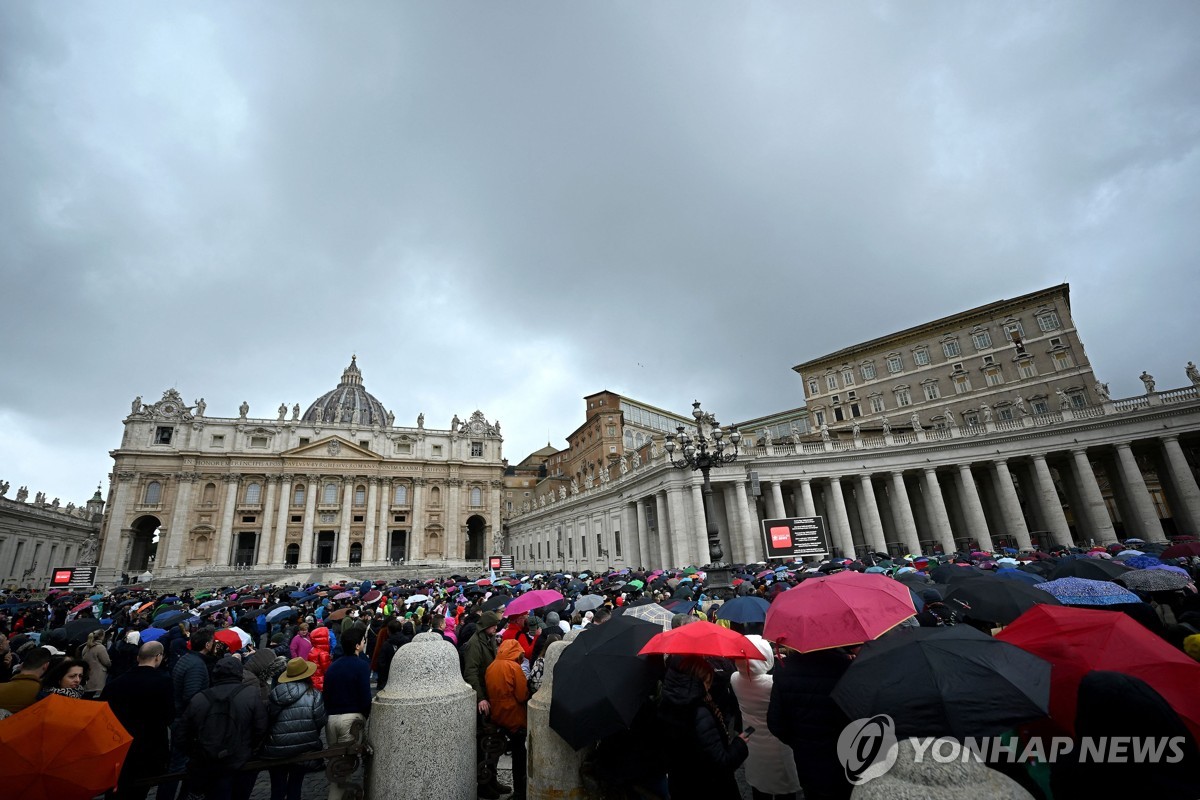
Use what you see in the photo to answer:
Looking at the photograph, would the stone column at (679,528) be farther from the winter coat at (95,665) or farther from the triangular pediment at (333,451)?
the triangular pediment at (333,451)

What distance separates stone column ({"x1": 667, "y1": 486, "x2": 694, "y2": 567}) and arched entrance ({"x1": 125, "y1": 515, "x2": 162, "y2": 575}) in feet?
186

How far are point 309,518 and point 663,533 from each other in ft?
149

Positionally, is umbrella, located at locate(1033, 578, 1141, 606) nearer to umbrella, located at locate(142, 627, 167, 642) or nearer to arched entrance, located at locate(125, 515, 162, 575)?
umbrella, located at locate(142, 627, 167, 642)

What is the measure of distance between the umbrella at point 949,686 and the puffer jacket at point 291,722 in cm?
460

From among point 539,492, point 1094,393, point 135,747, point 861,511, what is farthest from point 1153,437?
point 539,492

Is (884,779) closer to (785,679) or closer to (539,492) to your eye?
(785,679)

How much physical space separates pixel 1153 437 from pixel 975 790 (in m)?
39.0

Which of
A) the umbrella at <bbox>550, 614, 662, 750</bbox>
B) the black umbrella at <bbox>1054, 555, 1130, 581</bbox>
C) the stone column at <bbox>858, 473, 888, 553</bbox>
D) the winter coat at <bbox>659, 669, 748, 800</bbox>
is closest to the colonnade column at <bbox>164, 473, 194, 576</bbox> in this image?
the stone column at <bbox>858, 473, 888, 553</bbox>

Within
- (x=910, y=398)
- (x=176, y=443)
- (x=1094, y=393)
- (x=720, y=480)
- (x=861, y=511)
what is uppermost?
(x=176, y=443)

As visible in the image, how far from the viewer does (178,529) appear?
174 ft

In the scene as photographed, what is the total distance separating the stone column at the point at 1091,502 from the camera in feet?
91.7

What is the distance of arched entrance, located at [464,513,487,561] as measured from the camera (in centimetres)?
6738

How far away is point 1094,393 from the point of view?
3566cm

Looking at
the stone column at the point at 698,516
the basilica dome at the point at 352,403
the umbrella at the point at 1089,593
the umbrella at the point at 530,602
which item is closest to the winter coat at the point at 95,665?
the umbrella at the point at 530,602
